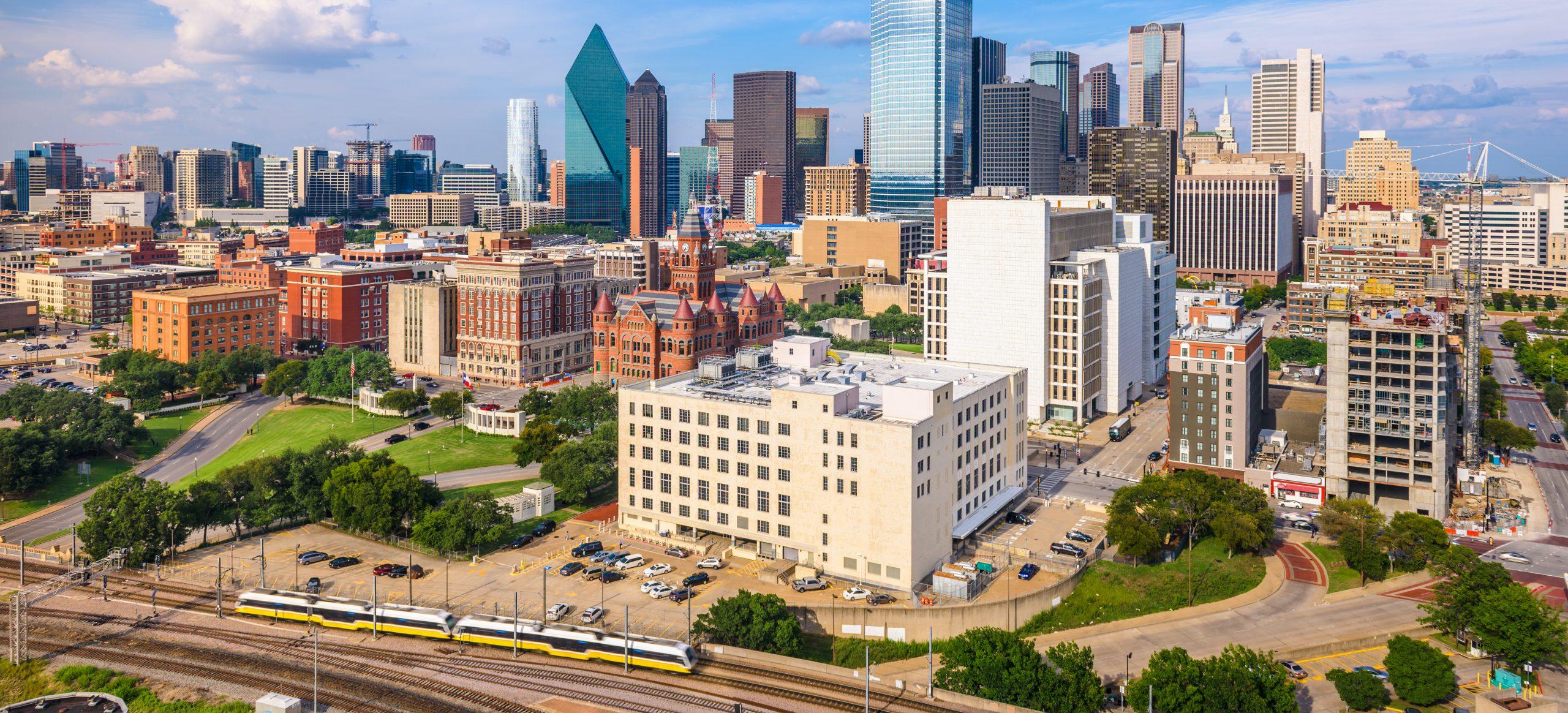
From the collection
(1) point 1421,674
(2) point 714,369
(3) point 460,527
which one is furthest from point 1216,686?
(3) point 460,527

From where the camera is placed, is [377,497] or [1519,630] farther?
[377,497]

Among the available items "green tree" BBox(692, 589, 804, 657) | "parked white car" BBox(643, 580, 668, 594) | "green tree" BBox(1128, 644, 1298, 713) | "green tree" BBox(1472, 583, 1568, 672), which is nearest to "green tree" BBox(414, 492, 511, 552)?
"parked white car" BBox(643, 580, 668, 594)

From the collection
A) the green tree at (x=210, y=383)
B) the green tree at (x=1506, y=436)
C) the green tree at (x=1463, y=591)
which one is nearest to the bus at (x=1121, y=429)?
the green tree at (x=1506, y=436)

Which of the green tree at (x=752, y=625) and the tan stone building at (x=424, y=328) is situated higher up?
the tan stone building at (x=424, y=328)

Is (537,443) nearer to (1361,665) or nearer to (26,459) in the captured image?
(26,459)

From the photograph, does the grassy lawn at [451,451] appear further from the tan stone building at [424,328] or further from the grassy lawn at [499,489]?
the tan stone building at [424,328]

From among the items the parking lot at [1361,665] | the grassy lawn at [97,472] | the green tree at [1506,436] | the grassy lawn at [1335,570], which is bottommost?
the parking lot at [1361,665]
